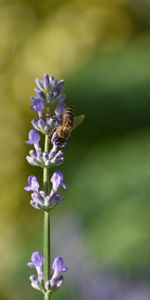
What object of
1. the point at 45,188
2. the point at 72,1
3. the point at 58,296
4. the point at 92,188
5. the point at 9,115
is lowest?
the point at 45,188

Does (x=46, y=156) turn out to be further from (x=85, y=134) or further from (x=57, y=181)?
(x=85, y=134)

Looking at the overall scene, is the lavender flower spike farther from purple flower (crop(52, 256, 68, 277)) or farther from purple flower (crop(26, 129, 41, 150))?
Result: purple flower (crop(26, 129, 41, 150))

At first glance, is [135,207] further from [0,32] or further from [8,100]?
[0,32]

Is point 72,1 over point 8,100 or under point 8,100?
over

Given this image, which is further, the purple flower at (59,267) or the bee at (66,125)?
→ the bee at (66,125)

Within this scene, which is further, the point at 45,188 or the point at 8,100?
the point at 8,100

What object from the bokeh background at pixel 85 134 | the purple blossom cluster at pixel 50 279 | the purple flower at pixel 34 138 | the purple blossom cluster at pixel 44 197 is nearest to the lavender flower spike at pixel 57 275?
the purple blossom cluster at pixel 50 279

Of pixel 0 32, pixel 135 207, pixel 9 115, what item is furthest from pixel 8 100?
pixel 135 207

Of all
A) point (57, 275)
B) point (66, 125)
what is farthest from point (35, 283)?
point (66, 125)

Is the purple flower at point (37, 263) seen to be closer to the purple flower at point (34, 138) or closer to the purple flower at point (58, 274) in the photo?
the purple flower at point (58, 274)
